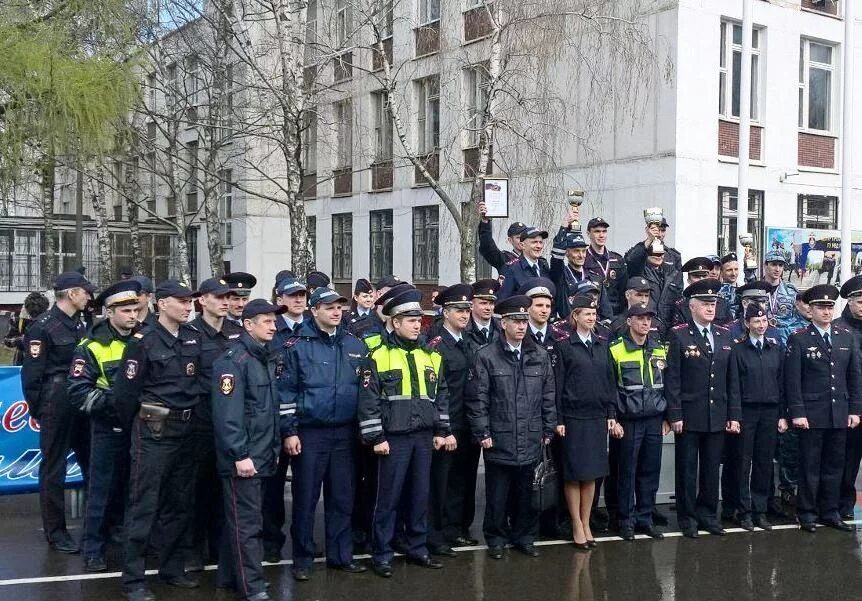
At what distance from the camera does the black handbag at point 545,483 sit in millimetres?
7672

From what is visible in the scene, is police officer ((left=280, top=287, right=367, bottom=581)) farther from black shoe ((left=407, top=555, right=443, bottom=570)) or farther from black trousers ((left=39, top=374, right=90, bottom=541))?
black trousers ((left=39, top=374, right=90, bottom=541))

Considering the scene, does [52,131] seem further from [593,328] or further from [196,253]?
[196,253]

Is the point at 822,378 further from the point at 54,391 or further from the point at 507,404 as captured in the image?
the point at 54,391

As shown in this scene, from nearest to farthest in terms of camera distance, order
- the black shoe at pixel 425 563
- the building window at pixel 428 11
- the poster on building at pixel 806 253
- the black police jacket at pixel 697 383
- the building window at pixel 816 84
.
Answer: the black shoe at pixel 425 563 < the black police jacket at pixel 697 383 < the poster on building at pixel 806 253 < the building window at pixel 428 11 < the building window at pixel 816 84

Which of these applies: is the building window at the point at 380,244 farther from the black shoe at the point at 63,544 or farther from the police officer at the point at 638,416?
the black shoe at the point at 63,544

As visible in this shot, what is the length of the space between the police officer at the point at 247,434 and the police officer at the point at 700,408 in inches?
147

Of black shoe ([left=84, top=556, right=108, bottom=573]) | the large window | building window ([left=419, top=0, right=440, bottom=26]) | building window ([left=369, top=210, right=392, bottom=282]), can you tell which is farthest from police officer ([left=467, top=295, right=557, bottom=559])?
building window ([left=369, top=210, right=392, bottom=282])

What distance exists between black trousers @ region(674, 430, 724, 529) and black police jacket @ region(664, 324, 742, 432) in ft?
0.48

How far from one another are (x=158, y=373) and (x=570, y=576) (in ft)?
11.1

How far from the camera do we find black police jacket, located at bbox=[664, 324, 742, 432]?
8312 millimetres

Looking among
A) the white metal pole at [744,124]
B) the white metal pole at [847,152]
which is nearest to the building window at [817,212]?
the white metal pole at [847,152]

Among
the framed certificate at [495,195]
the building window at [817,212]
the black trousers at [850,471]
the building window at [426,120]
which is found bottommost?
the black trousers at [850,471]

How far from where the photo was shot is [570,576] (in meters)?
7.02

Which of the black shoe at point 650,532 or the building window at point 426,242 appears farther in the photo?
the building window at point 426,242
